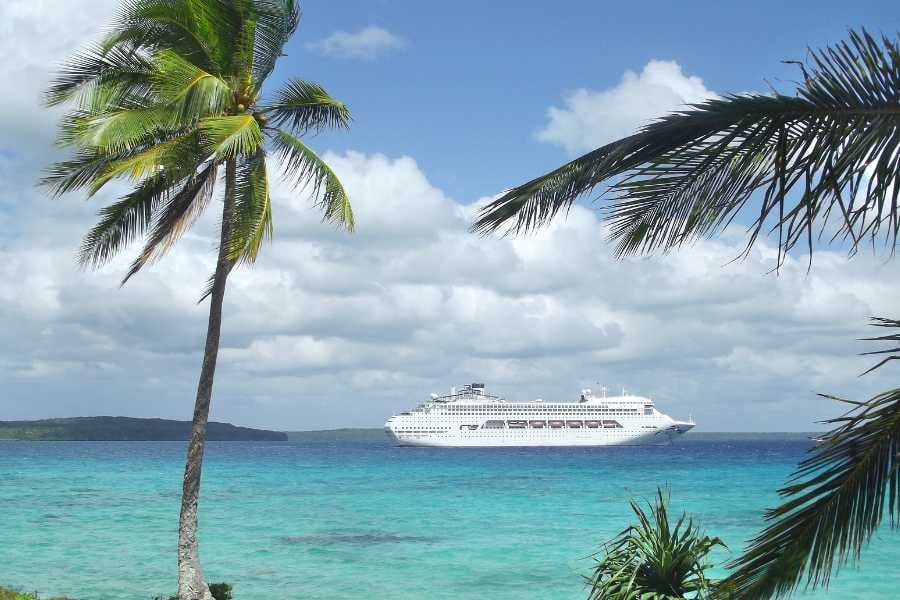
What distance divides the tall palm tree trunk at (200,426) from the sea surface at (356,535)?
252 inches

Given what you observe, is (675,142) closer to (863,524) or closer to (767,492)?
(863,524)

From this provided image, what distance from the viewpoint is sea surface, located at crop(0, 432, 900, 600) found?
1725cm

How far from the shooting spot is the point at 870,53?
10.4ft

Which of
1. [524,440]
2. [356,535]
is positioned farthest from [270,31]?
[524,440]

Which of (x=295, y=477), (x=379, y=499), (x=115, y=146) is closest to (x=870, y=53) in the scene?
(x=115, y=146)

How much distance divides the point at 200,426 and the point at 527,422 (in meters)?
95.6

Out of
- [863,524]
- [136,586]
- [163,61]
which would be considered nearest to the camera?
[863,524]

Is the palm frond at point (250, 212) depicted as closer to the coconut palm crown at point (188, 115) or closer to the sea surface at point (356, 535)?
the coconut palm crown at point (188, 115)

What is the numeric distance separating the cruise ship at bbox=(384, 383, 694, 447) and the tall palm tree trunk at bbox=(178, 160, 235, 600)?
9124 cm

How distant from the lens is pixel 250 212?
32.6 feet

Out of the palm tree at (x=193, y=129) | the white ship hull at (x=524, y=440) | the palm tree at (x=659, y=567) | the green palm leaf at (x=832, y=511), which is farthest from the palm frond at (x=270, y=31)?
the white ship hull at (x=524, y=440)

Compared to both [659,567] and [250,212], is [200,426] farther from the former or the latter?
[659,567]

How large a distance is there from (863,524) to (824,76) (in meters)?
1.61

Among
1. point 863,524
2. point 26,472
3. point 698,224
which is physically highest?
point 698,224
